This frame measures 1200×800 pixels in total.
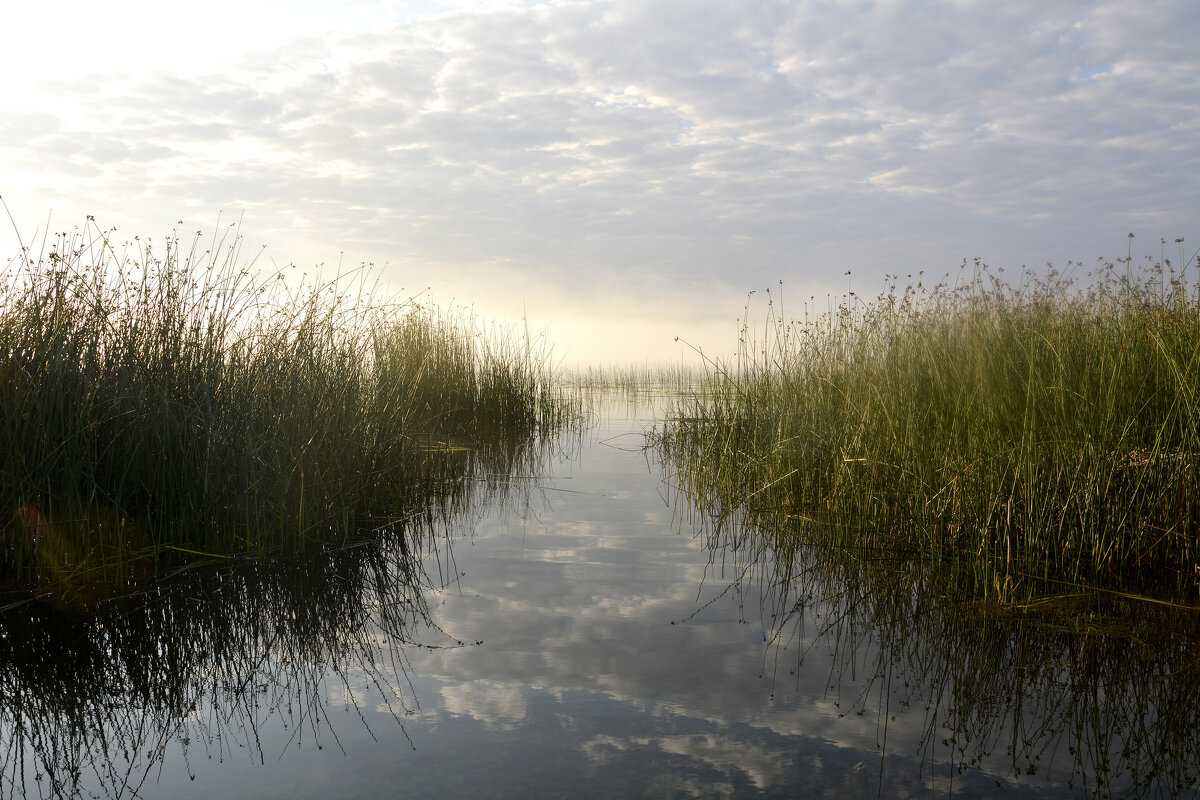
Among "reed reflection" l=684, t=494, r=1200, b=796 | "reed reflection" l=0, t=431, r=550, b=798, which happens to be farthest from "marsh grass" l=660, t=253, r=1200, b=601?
"reed reflection" l=0, t=431, r=550, b=798

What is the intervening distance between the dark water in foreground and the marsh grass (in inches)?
18.4

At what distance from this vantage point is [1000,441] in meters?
3.82

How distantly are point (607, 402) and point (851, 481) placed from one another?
11940 mm

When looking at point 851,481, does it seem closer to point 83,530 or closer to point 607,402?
point 83,530

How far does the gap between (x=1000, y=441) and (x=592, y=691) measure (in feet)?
8.38

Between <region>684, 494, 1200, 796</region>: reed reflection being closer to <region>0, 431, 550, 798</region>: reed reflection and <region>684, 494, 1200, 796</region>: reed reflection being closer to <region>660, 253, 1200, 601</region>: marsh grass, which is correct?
<region>660, 253, 1200, 601</region>: marsh grass

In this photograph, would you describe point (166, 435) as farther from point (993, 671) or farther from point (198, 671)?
point (993, 671)

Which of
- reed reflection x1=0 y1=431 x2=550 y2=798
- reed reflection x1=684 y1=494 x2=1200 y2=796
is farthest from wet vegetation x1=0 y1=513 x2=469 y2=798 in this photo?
reed reflection x1=684 y1=494 x2=1200 y2=796

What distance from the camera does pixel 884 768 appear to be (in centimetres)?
197

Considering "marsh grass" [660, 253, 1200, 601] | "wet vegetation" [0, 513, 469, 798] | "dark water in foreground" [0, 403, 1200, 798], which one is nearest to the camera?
"dark water in foreground" [0, 403, 1200, 798]

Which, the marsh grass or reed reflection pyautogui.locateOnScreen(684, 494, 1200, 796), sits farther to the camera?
the marsh grass

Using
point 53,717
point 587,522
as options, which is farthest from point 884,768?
point 587,522

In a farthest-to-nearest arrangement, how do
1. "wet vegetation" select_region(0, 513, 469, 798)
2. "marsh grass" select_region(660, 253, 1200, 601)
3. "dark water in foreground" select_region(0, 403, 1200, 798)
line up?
A: "marsh grass" select_region(660, 253, 1200, 601)
"wet vegetation" select_region(0, 513, 469, 798)
"dark water in foreground" select_region(0, 403, 1200, 798)

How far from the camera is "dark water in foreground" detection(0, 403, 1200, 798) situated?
6.40 ft
